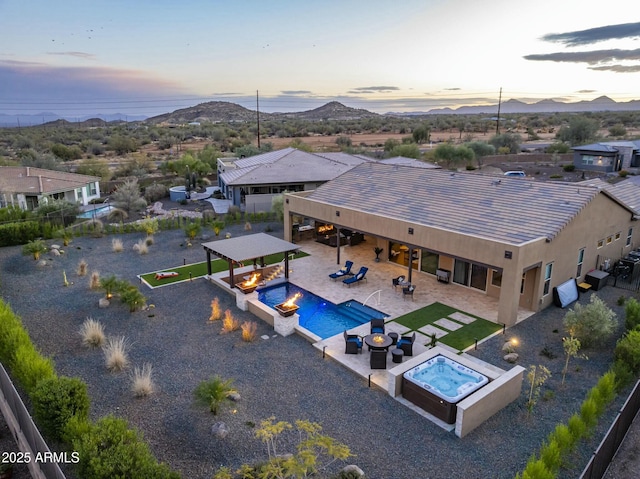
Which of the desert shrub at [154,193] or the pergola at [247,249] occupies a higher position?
the pergola at [247,249]

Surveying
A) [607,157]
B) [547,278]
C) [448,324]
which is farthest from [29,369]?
[607,157]

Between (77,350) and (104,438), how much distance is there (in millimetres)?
6947

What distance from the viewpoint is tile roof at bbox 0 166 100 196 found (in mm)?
31703

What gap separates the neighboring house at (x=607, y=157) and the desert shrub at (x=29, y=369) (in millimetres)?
53042

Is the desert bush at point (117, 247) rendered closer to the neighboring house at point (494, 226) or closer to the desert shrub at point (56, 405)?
the neighboring house at point (494, 226)

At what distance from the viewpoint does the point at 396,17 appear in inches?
1257

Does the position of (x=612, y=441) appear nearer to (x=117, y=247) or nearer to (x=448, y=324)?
(x=448, y=324)

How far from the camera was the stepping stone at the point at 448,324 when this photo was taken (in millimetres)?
14594

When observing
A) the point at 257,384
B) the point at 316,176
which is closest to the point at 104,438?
the point at 257,384

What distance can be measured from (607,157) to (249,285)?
46.1 m

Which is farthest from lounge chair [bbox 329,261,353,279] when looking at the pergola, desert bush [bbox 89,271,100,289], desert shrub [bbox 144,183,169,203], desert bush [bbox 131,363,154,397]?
desert shrub [bbox 144,183,169,203]

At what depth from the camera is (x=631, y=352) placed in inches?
454

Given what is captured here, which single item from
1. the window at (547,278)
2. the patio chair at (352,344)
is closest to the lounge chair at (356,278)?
the patio chair at (352,344)

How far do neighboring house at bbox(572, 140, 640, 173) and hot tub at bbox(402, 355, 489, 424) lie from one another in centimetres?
4545
